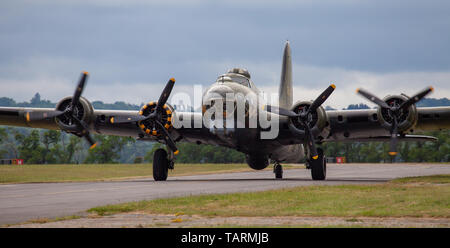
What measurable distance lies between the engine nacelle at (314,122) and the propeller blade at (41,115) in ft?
41.8

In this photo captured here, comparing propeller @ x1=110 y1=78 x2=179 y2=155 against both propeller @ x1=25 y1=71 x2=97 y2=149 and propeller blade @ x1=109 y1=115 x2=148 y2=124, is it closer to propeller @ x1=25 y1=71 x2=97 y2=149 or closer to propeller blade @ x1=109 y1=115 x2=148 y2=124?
propeller blade @ x1=109 y1=115 x2=148 y2=124

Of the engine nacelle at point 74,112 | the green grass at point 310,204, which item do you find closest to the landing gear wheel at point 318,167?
the green grass at point 310,204

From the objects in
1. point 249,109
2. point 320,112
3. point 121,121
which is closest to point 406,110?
point 320,112

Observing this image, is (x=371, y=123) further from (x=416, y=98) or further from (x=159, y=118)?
(x=159, y=118)

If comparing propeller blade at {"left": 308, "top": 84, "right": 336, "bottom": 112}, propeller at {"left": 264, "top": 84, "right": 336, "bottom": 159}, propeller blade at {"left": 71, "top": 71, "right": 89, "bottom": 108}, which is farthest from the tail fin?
propeller blade at {"left": 71, "top": 71, "right": 89, "bottom": 108}

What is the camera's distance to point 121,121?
30688mm

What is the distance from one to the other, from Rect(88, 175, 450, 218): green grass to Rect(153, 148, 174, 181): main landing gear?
12408 mm

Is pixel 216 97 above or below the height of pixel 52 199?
above

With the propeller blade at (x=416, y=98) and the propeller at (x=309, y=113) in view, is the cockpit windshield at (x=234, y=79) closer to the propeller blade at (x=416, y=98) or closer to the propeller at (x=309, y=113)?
the propeller at (x=309, y=113)

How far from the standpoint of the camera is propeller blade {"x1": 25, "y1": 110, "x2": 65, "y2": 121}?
101 feet

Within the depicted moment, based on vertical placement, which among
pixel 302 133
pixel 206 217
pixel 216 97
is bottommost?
pixel 206 217

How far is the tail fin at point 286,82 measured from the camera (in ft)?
131
